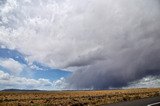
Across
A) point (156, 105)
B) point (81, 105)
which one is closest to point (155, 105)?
point (156, 105)

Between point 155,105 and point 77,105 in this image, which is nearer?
point 155,105

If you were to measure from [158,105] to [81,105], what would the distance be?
8.30 m

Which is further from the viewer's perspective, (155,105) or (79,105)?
(79,105)

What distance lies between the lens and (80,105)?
2455 cm

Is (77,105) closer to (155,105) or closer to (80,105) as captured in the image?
(80,105)

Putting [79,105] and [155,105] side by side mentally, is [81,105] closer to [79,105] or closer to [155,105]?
[79,105]

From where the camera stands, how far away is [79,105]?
2461 cm

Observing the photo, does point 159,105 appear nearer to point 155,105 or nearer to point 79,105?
point 155,105

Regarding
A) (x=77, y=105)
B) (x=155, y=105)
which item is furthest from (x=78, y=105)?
(x=155, y=105)

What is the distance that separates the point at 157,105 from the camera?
60.4 feet

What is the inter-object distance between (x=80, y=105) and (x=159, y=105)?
8.48 m

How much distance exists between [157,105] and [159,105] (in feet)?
0.58

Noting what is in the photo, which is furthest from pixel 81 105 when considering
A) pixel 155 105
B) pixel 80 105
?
pixel 155 105

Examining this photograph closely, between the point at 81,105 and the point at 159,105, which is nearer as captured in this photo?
the point at 159,105
